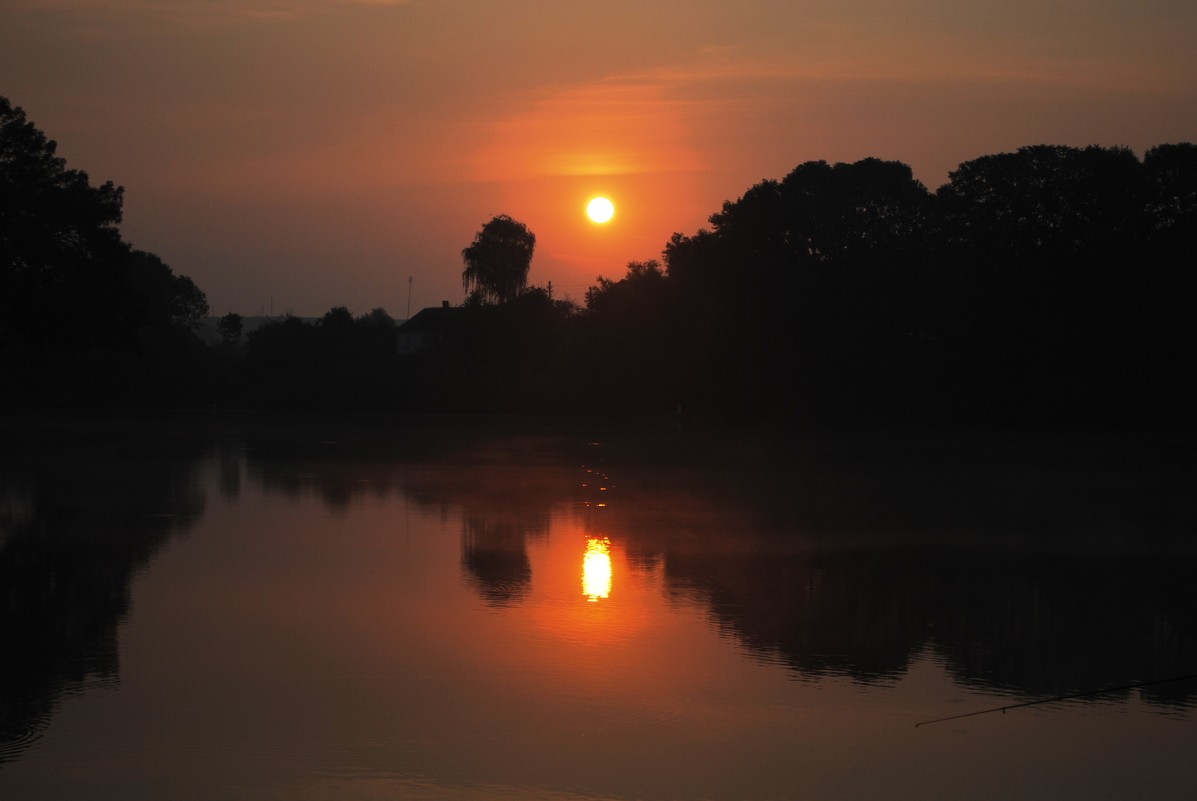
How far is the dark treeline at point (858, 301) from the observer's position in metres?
46.3

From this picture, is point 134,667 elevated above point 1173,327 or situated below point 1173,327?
below

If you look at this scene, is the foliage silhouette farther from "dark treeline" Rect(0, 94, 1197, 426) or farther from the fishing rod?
the fishing rod

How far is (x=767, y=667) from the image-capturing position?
9.93m

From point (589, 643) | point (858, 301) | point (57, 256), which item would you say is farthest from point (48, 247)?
point (589, 643)

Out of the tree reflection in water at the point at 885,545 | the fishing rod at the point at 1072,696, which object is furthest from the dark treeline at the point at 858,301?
the fishing rod at the point at 1072,696

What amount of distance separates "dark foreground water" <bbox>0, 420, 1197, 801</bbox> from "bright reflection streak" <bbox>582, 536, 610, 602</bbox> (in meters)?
0.07

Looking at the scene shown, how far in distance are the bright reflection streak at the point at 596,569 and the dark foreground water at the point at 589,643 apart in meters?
0.07

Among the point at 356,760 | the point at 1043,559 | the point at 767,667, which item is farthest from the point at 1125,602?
the point at 356,760

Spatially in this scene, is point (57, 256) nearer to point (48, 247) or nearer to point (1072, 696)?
point (48, 247)

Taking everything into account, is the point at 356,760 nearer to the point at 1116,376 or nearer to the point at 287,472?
the point at 287,472

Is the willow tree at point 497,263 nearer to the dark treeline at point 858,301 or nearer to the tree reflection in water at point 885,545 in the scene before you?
the dark treeline at point 858,301

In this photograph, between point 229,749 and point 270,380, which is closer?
point 229,749

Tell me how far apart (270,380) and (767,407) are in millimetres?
36369

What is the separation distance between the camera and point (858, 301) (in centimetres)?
5797
